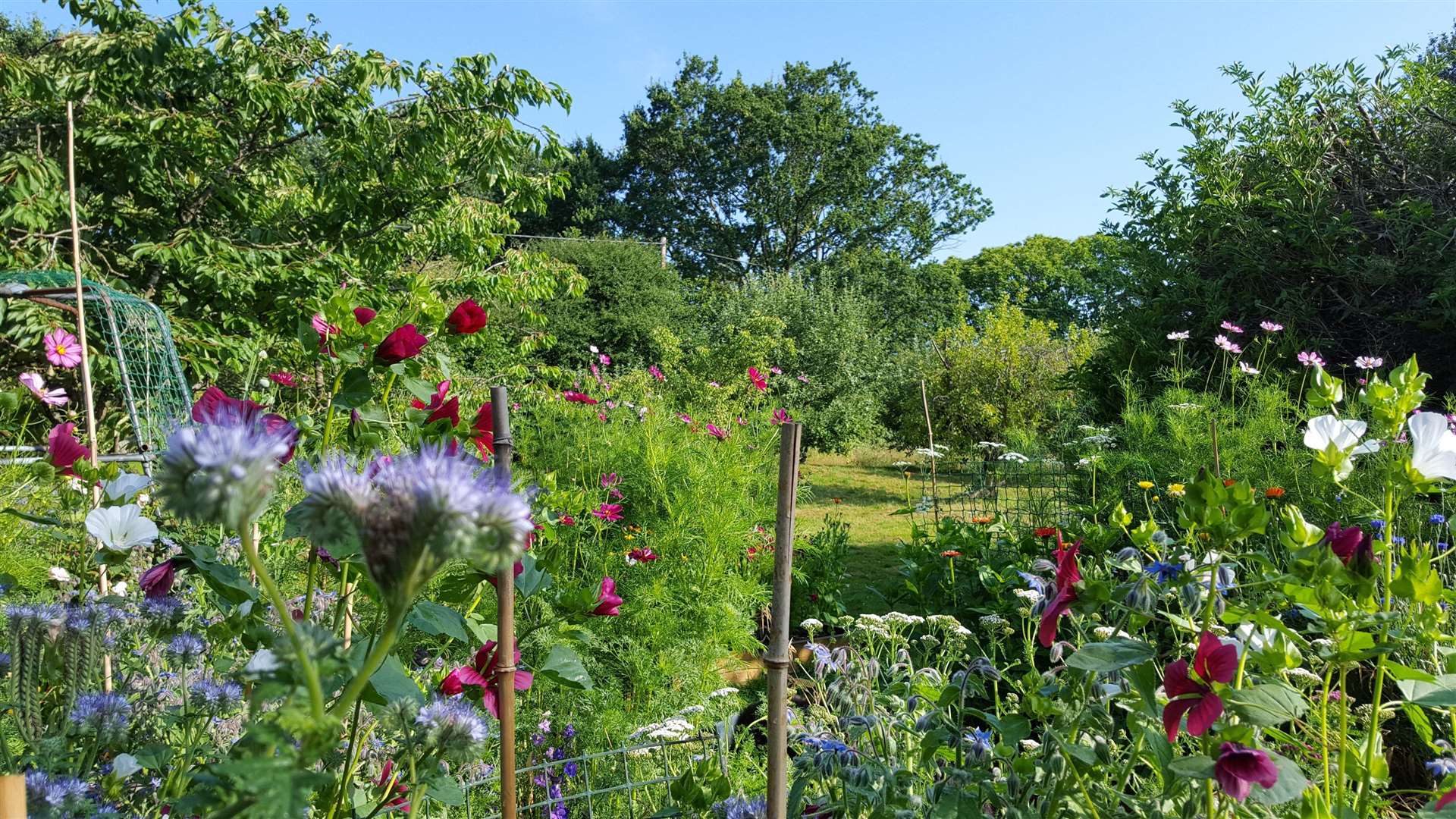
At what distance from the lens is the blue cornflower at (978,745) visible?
108 centimetres

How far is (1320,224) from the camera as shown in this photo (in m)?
4.85

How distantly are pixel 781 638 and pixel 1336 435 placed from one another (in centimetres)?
63

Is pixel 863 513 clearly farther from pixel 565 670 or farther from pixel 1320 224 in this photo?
pixel 565 670

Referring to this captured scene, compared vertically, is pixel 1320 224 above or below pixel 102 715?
above

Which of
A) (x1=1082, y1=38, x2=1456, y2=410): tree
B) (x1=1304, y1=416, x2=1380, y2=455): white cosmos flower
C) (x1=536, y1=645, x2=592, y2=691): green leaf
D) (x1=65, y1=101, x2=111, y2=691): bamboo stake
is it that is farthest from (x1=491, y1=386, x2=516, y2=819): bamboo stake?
(x1=1082, y1=38, x2=1456, y2=410): tree

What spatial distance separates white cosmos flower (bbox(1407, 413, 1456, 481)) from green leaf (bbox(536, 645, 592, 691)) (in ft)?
2.87

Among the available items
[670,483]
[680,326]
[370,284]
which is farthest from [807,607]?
[680,326]

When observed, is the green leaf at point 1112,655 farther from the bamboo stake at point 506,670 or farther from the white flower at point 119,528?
the white flower at point 119,528

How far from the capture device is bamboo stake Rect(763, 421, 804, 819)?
90cm

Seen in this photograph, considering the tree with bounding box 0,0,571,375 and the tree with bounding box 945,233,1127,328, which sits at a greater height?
the tree with bounding box 945,233,1127,328

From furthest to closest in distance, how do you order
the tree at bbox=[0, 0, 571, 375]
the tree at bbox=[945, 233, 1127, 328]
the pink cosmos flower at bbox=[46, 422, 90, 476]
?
the tree at bbox=[945, 233, 1127, 328] < the tree at bbox=[0, 0, 571, 375] < the pink cosmos flower at bbox=[46, 422, 90, 476]

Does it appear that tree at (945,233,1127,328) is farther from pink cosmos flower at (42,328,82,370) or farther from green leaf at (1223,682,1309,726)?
green leaf at (1223,682,1309,726)

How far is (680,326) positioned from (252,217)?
28.4 ft

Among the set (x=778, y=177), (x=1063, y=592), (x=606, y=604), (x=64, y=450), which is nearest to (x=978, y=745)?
(x=1063, y=592)
